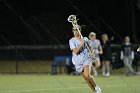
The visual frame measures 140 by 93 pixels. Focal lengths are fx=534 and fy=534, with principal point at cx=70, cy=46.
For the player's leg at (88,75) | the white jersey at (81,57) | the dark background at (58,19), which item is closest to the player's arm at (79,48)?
the white jersey at (81,57)

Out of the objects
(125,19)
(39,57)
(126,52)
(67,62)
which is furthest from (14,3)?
(126,52)

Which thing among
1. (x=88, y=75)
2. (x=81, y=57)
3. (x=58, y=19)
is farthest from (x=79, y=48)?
(x=58, y=19)

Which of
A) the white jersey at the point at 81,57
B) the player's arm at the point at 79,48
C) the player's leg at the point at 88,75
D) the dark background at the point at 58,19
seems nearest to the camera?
the player's arm at the point at 79,48

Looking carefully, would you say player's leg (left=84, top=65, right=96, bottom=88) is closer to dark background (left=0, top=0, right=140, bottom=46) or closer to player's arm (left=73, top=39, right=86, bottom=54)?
player's arm (left=73, top=39, right=86, bottom=54)

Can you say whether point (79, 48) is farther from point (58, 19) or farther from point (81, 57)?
point (58, 19)

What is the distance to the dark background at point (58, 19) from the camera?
3441 centimetres

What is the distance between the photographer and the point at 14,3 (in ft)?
116

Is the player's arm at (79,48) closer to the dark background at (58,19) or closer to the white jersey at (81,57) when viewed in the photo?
the white jersey at (81,57)

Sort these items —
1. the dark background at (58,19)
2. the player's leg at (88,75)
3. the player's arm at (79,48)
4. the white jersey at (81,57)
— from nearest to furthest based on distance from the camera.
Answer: the player's arm at (79,48) → the player's leg at (88,75) → the white jersey at (81,57) → the dark background at (58,19)

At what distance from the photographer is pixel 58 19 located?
36.3 m

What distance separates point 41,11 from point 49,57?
401 cm

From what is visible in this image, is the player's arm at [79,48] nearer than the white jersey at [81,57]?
Yes

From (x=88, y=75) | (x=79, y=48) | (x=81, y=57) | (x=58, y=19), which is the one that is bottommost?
(x=88, y=75)

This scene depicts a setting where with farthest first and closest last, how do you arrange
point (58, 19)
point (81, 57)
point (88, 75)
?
point (58, 19), point (81, 57), point (88, 75)
